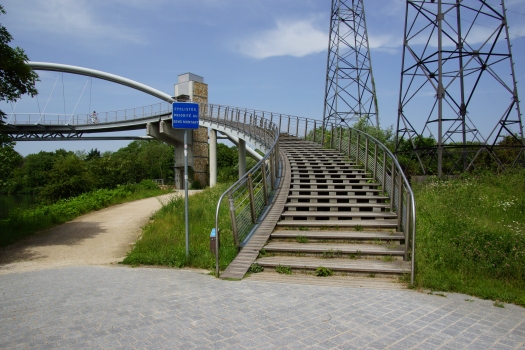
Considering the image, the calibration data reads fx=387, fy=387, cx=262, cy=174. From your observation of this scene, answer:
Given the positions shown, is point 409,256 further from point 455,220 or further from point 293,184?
point 293,184

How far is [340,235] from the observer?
7.79 m

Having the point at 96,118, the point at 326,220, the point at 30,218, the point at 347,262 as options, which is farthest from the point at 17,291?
the point at 96,118

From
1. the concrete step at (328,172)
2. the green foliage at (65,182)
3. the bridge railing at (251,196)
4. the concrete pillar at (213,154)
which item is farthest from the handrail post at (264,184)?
the green foliage at (65,182)

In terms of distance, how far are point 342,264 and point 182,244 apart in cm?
354

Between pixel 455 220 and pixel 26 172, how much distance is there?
81.1m

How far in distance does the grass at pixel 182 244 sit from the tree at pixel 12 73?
15.1 ft

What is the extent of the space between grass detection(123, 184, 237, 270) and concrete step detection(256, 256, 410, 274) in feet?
2.77

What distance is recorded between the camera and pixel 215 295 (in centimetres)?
544

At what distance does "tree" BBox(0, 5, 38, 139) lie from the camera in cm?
938

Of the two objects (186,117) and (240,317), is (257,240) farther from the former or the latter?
(240,317)

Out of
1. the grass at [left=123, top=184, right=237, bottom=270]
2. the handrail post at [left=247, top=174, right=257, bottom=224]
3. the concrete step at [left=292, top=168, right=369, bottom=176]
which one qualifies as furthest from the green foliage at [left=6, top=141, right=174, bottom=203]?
the concrete step at [left=292, top=168, right=369, bottom=176]

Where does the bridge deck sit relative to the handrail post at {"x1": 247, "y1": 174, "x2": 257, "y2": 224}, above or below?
below

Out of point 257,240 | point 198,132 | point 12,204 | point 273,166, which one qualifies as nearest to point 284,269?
point 257,240

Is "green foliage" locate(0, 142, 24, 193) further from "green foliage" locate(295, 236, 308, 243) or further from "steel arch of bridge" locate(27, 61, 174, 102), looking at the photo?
"steel arch of bridge" locate(27, 61, 174, 102)
